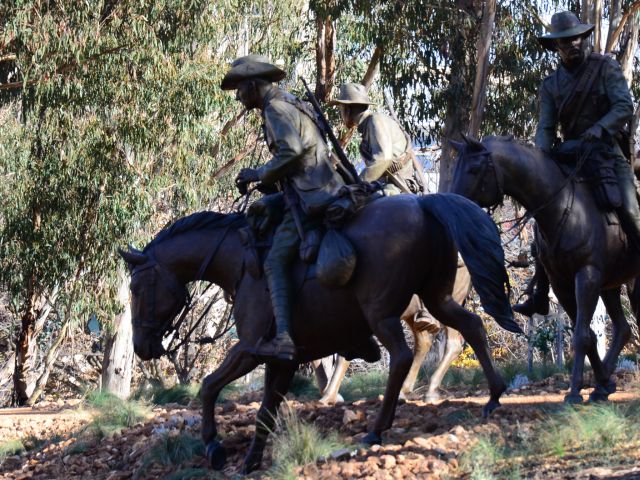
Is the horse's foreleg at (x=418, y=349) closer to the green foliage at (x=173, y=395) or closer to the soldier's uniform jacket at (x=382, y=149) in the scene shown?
the soldier's uniform jacket at (x=382, y=149)

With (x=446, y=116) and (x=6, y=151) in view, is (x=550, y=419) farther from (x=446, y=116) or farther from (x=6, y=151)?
(x=6, y=151)

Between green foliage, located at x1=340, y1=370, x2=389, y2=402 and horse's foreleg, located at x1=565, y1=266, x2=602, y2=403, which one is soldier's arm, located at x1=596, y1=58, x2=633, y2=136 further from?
green foliage, located at x1=340, y1=370, x2=389, y2=402

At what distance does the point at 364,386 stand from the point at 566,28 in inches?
196

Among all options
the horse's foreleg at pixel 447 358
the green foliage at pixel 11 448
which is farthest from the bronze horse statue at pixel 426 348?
the green foliage at pixel 11 448

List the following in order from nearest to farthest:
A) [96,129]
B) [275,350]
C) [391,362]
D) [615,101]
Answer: [391,362]
[275,350]
[615,101]
[96,129]


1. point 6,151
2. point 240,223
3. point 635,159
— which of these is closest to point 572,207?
point 635,159

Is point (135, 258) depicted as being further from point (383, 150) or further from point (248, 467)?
point (383, 150)

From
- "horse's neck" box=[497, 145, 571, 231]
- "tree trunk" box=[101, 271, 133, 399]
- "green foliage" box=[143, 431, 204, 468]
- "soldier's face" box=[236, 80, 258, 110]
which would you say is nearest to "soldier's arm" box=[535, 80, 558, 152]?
"horse's neck" box=[497, 145, 571, 231]

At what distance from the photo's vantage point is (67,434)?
10727 mm

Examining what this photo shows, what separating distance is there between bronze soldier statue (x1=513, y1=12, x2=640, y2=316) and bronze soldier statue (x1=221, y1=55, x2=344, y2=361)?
7.05 feet

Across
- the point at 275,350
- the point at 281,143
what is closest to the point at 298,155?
the point at 281,143

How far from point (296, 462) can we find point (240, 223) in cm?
195

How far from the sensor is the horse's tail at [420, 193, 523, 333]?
707 cm

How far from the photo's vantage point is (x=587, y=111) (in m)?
8.90
